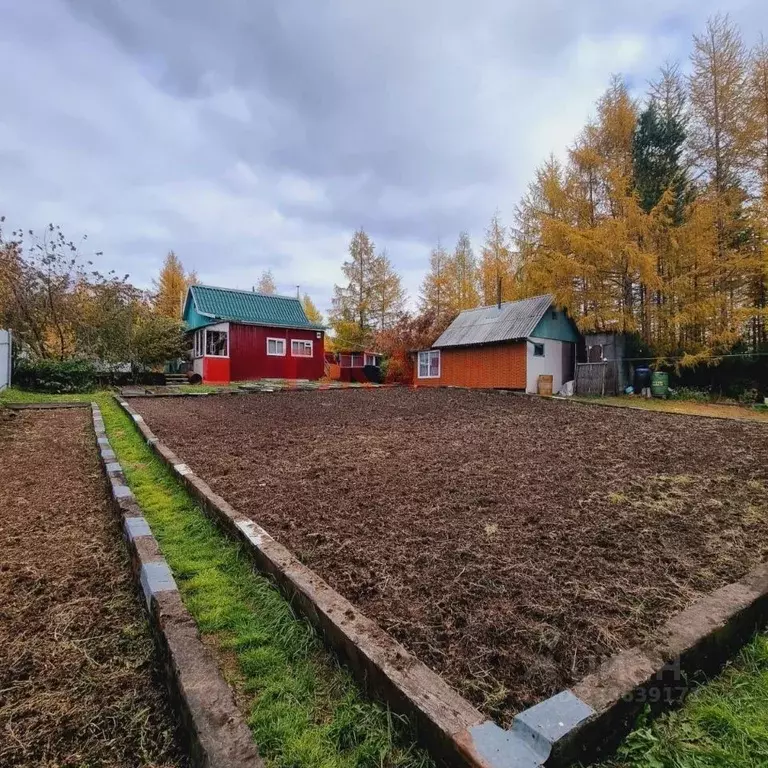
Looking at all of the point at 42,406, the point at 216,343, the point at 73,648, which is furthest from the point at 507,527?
the point at 216,343

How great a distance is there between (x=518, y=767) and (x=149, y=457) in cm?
509

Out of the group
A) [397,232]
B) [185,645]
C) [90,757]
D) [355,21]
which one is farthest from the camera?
Result: [397,232]

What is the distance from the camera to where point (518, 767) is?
3.48 ft

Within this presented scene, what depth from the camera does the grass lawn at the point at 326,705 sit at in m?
1.23

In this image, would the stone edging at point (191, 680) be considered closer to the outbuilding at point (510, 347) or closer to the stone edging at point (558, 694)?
the stone edging at point (558, 694)

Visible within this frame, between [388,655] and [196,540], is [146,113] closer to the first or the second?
[196,540]

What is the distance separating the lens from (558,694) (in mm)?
1339

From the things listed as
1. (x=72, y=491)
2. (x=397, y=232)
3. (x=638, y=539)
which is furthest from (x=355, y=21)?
(x=397, y=232)

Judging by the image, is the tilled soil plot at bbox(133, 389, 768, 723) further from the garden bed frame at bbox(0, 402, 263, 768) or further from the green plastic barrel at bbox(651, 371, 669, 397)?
the green plastic barrel at bbox(651, 371, 669, 397)

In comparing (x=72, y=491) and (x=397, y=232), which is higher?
(x=397, y=232)

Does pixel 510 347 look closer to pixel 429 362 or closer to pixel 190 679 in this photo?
pixel 429 362

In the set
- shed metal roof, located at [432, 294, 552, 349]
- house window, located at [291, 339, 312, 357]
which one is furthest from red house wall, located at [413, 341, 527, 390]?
house window, located at [291, 339, 312, 357]

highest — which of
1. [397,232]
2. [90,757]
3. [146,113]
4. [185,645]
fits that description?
[397,232]

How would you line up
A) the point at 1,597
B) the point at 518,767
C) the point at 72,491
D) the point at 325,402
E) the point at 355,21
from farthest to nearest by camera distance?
the point at 325,402 < the point at 355,21 < the point at 72,491 < the point at 1,597 < the point at 518,767
